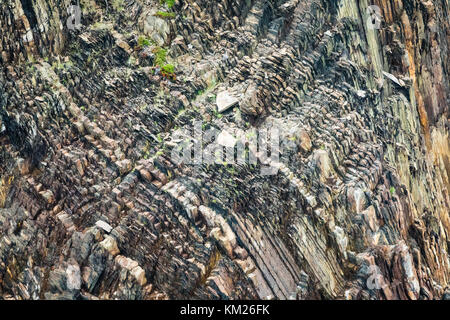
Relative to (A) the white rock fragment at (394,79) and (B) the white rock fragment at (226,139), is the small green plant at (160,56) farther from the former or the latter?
(A) the white rock fragment at (394,79)

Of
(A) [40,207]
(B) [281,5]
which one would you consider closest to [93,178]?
(A) [40,207]

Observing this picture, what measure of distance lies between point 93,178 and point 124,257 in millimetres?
4953

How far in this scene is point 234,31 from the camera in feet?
116

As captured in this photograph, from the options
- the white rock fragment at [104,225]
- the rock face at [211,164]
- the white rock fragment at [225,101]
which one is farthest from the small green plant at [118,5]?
the white rock fragment at [104,225]

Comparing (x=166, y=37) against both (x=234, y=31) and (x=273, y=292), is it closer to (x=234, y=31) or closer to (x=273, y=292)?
(x=234, y=31)

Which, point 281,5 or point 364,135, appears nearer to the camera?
point 364,135

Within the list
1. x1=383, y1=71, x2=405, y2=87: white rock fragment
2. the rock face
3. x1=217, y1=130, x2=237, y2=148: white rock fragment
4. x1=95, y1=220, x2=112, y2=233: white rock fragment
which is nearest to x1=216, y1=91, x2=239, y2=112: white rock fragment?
the rock face

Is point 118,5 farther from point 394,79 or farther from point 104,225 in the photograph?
point 394,79

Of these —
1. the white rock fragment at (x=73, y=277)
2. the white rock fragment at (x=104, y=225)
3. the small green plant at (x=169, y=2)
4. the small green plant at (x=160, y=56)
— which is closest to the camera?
the white rock fragment at (x=73, y=277)

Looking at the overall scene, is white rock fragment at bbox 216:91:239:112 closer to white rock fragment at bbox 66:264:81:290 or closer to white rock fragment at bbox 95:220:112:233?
white rock fragment at bbox 95:220:112:233

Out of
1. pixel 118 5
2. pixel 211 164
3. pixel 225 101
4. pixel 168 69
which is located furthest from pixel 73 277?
pixel 118 5

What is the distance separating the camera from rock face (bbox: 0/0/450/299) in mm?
29516

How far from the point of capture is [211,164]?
31.0m

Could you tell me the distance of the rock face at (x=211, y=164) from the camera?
96.8 feet
